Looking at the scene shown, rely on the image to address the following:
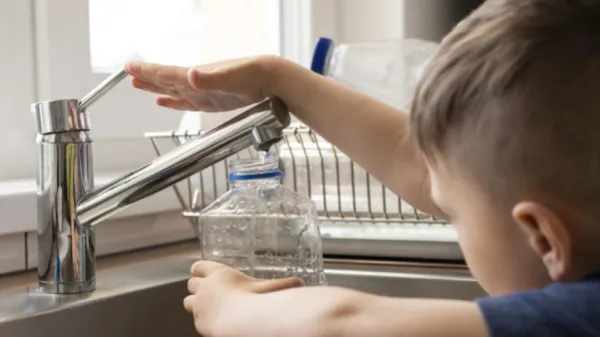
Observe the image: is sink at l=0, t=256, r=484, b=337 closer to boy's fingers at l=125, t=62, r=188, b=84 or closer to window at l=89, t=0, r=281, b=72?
boy's fingers at l=125, t=62, r=188, b=84

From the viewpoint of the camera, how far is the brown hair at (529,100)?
1.67 feet

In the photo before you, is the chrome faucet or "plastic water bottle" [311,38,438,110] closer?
the chrome faucet

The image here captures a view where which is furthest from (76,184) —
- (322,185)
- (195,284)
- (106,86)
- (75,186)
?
(322,185)

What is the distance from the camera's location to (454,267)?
3.12ft

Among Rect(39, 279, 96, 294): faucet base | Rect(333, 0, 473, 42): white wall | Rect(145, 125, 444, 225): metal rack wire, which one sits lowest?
Rect(39, 279, 96, 294): faucet base

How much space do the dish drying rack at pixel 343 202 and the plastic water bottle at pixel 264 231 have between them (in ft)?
0.16

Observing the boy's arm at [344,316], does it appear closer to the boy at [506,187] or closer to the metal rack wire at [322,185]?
→ the boy at [506,187]

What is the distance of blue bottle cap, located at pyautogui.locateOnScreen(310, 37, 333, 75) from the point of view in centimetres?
96

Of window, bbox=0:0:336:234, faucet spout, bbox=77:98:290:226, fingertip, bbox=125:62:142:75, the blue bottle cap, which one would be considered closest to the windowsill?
window, bbox=0:0:336:234

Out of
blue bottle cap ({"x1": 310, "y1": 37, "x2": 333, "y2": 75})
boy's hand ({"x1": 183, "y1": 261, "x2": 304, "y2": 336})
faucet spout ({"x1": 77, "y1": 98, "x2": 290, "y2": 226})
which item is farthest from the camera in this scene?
blue bottle cap ({"x1": 310, "y1": 37, "x2": 333, "y2": 75})

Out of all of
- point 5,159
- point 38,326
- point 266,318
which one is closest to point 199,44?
point 5,159

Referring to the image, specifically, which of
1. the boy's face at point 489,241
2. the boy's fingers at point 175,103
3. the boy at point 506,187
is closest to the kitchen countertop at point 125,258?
the boy's fingers at point 175,103

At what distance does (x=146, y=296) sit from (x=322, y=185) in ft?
0.97

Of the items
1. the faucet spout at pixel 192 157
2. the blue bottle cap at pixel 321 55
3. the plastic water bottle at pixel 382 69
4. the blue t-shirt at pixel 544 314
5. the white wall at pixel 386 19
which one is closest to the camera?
the blue t-shirt at pixel 544 314
